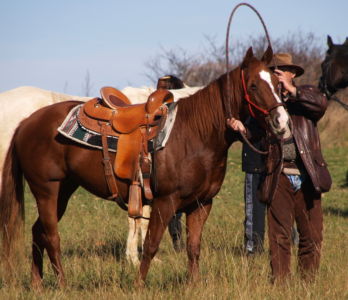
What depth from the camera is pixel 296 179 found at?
4.91 metres

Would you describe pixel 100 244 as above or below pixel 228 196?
above

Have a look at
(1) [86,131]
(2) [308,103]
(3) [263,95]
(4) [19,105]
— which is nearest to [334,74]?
(2) [308,103]

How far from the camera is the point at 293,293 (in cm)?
443

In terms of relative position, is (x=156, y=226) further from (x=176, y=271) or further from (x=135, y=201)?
(x=176, y=271)

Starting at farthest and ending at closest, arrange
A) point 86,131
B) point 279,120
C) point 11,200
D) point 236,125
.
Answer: point 11,200
point 86,131
point 236,125
point 279,120

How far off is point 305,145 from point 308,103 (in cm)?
35

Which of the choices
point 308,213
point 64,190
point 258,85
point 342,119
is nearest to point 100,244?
point 64,190

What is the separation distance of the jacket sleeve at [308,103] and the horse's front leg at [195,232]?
1111 mm

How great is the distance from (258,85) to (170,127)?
0.84m

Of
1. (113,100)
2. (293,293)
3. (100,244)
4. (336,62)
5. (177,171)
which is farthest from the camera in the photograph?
(336,62)

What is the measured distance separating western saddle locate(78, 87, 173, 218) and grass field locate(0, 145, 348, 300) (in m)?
0.73

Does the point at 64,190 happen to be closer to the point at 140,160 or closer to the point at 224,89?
the point at 140,160

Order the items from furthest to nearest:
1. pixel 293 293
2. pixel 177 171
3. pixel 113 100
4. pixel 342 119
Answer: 1. pixel 342 119
2. pixel 113 100
3. pixel 177 171
4. pixel 293 293

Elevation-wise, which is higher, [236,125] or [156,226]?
[236,125]
